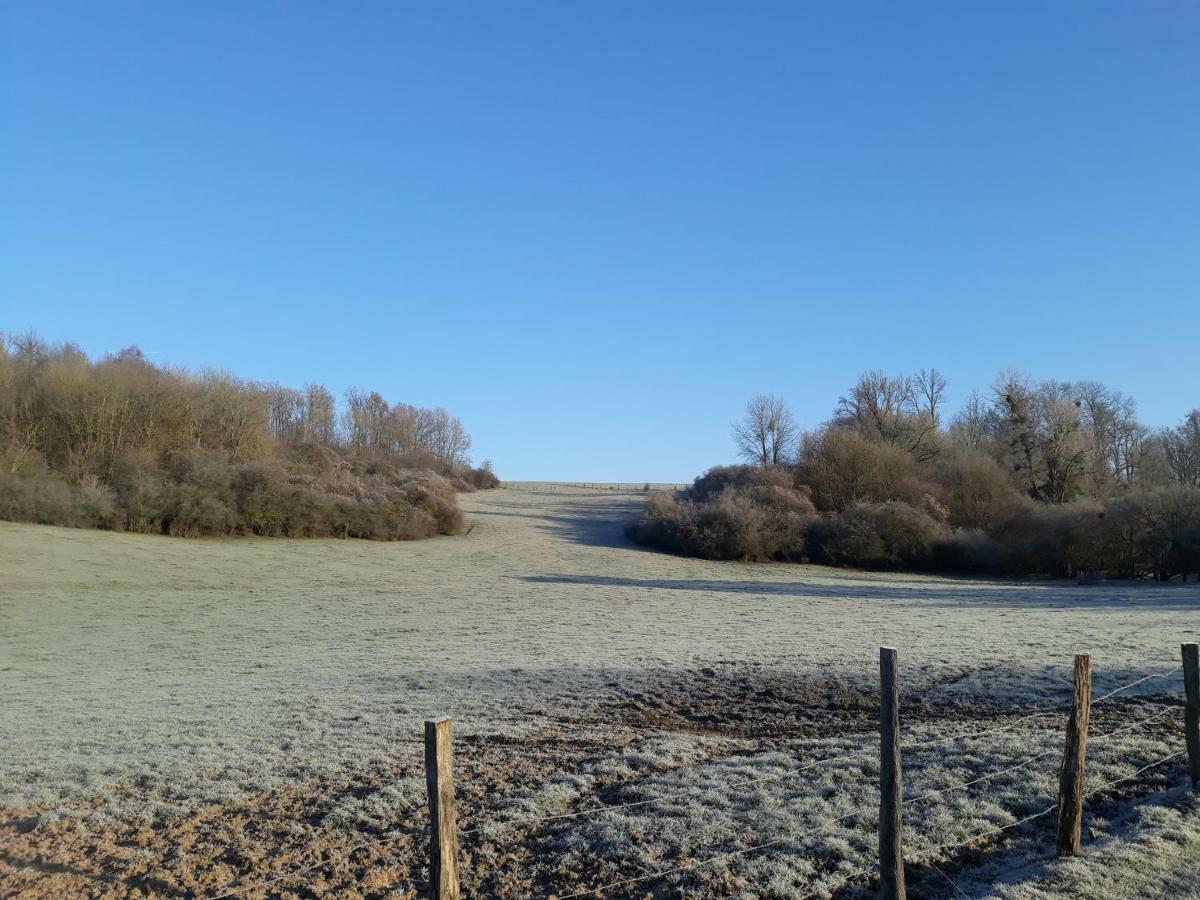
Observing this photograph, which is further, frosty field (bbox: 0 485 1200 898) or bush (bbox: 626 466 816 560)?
bush (bbox: 626 466 816 560)

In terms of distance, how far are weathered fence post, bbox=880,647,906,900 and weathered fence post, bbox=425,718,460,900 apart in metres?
2.95

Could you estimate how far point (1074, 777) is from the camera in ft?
22.4

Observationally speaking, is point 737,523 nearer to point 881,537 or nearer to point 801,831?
point 881,537

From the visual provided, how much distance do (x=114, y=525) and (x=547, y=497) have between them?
43.0m

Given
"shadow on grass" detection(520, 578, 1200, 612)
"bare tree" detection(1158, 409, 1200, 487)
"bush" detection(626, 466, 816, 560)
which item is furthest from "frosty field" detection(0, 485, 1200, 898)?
"bare tree" detection(1158, 409, 1200, 487)

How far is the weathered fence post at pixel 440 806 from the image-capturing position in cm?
480

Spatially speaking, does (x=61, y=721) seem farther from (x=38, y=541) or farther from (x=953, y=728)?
(x=38, y=541)

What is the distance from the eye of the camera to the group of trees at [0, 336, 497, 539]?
40.9 m

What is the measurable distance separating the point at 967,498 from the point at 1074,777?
50.6 meters

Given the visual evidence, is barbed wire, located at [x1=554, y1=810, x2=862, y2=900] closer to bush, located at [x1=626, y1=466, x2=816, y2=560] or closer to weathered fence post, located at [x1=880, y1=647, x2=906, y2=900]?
weathered fence post, located at [x1=880, y1=647, x2=906, y2=900]

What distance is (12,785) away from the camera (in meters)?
8.87

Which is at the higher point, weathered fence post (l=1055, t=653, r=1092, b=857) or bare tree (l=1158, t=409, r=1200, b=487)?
bare tree (l=1158, t=409, r=1200, b=487)

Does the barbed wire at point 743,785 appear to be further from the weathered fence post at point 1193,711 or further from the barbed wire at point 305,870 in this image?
the weathered fence post at point 1193,711

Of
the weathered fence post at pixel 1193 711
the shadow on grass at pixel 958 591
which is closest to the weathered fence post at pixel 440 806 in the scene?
the weathered fence post at pixel 1193 711
